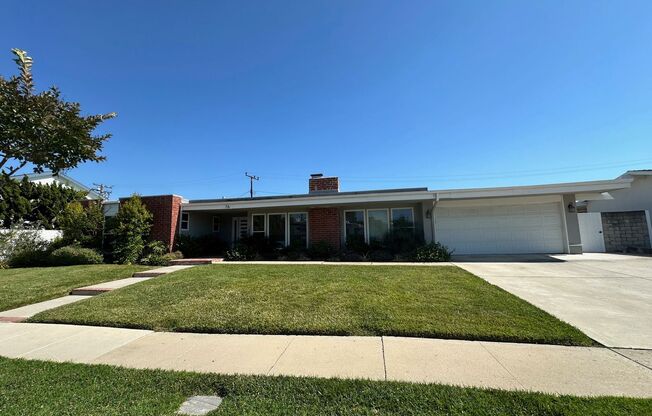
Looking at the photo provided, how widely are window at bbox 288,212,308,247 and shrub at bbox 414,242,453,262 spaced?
5606 mm

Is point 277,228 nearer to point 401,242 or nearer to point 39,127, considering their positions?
point 401,242

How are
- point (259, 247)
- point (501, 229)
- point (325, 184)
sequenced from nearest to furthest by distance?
1. point (501, 229)
2. point (259, 247)
3. point (325, 184)

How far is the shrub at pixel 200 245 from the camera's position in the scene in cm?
1502

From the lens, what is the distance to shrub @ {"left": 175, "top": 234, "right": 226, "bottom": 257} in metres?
15.0

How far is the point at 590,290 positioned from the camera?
7.11m

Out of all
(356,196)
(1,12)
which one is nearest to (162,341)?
(1,12)

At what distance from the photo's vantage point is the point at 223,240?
1827 centimetres

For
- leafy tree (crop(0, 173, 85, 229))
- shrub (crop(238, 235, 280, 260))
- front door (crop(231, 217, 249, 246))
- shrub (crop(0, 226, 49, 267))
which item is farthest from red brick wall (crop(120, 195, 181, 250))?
leafy tree (crop(0, 173, 85, 229))

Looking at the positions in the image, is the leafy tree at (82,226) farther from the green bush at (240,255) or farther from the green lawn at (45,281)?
the green bush at (240,255)

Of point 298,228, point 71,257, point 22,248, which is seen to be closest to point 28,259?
point 22,248

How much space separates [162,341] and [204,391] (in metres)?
Result: 1.99

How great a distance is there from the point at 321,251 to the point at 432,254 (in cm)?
483

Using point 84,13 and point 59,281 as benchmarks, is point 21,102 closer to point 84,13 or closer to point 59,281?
point 84,13

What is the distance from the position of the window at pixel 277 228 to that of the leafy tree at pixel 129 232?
5.86 m
